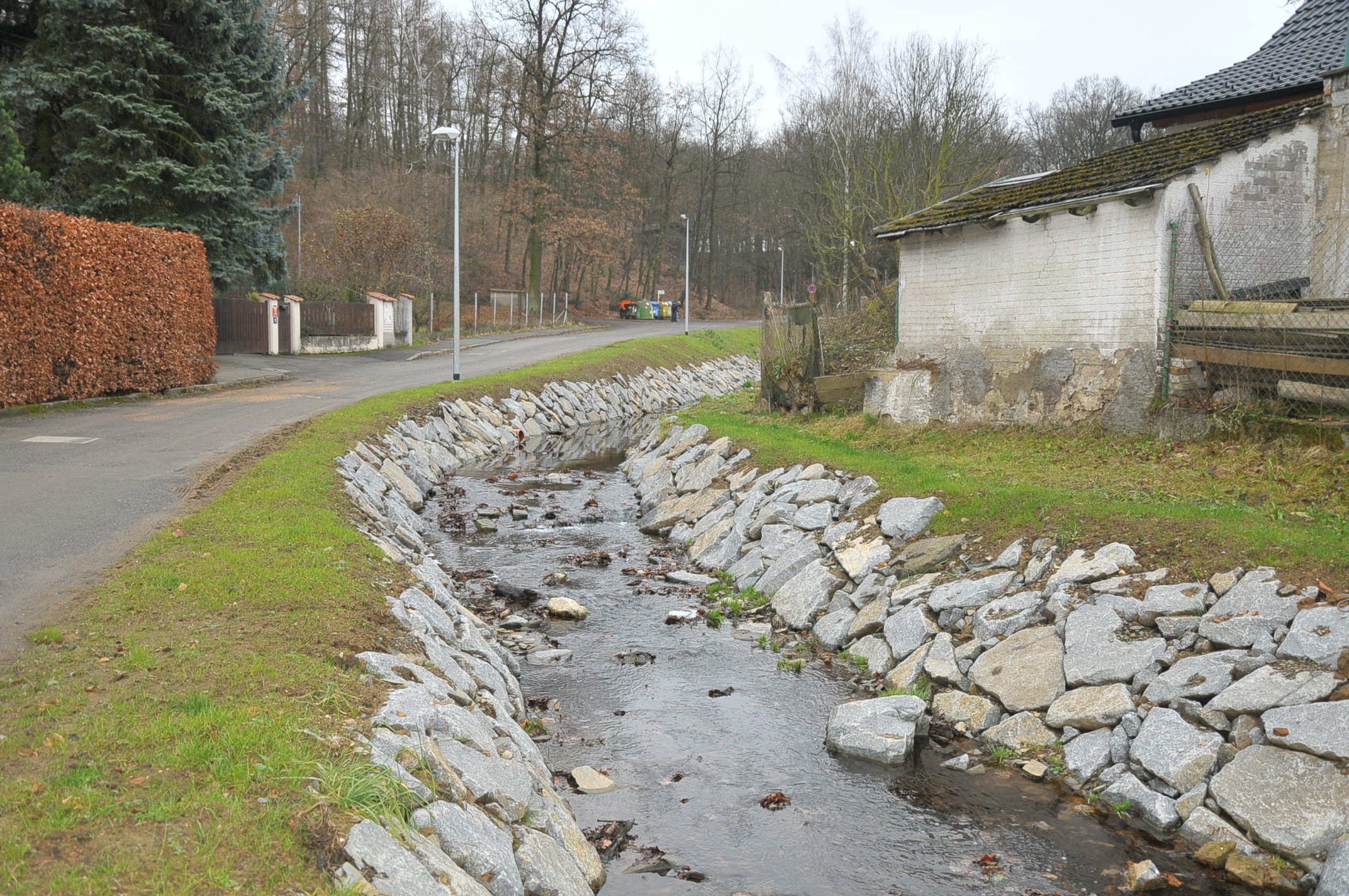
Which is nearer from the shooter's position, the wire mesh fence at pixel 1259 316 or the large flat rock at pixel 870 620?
the large flat rock at pixel 870 620

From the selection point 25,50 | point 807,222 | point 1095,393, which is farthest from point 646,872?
point 807,222

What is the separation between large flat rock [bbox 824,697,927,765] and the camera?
7.27m

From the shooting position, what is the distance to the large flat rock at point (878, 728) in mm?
7270

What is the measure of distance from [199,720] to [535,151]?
42561 millimetres

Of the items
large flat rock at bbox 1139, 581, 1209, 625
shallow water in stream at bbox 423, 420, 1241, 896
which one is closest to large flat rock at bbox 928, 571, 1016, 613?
shallow water in stream at bbox 423, 420, 1241, 896

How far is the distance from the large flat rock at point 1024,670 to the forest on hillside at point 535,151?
18115 millimetres

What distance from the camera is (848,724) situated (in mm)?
7539

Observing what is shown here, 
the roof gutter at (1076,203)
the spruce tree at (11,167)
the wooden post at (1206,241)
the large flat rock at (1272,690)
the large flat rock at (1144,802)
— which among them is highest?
the spruce tree at (11,167)

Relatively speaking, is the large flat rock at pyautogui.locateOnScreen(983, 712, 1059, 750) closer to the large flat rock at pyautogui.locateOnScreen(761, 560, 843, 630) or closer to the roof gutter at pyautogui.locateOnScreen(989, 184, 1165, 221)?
the large flat rock at pyautogui.locateOnScreen(761, 560, 843, 630)

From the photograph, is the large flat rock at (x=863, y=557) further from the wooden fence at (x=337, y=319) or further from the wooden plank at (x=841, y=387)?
the wooden fence at (x=337, y=319)

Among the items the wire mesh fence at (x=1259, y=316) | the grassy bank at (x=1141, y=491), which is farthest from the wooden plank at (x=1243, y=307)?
the grassy bank at (x=1141, y=491)

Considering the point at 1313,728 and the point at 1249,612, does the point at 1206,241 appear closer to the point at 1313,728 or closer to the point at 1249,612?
the point at 1249,612

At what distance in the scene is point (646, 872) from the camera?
18.9 feet

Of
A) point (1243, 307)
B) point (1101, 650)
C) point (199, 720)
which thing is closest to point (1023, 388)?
point (1243, 307)
